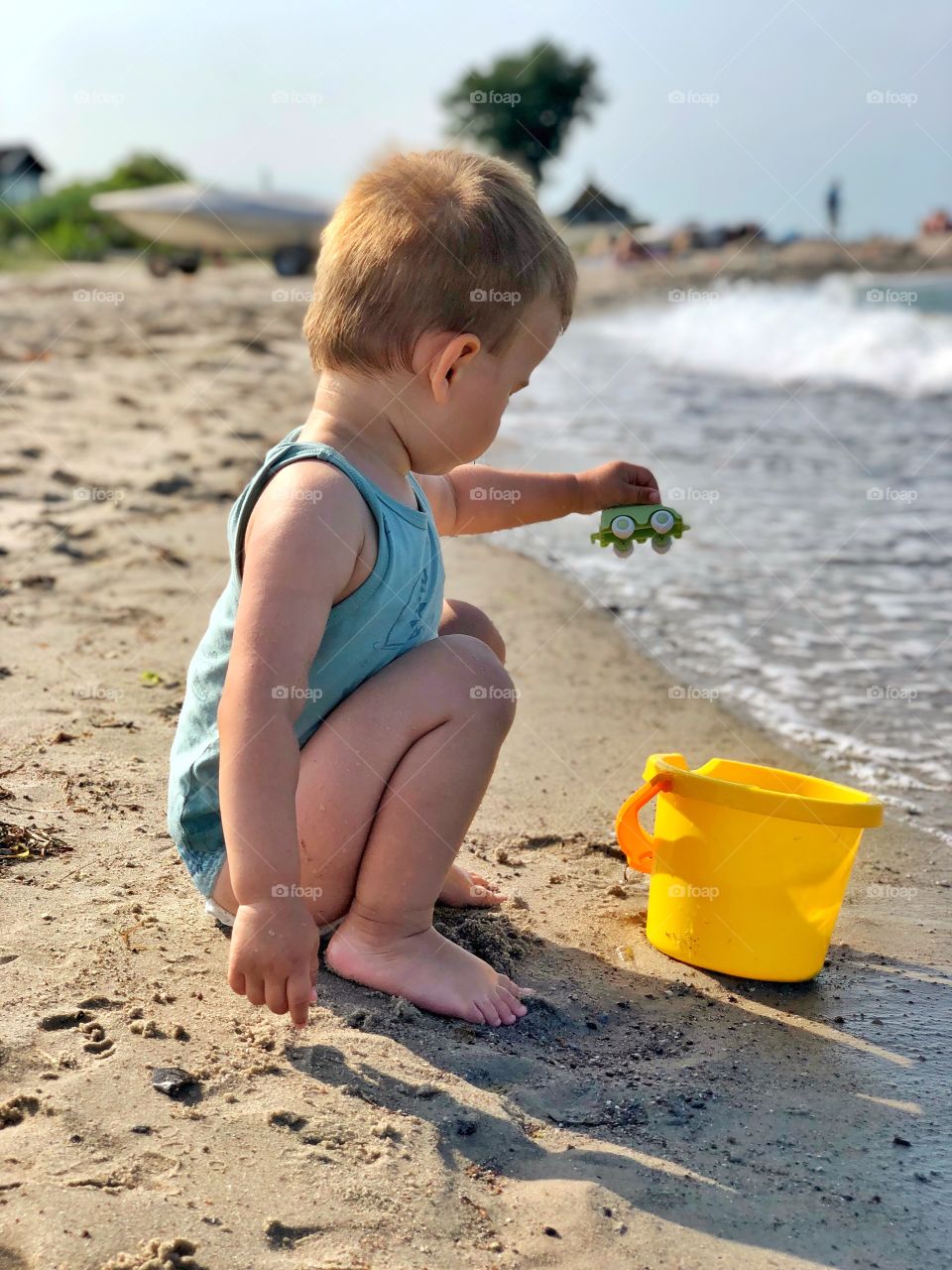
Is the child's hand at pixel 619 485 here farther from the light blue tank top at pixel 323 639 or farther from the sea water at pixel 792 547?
the sea water at pixel 792 547

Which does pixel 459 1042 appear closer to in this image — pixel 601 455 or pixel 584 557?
pixel 584 557

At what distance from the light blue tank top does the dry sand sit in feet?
0.60

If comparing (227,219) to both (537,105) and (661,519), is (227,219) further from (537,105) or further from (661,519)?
(537,105)

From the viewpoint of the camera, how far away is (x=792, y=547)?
197 inches

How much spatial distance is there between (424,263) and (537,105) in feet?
196

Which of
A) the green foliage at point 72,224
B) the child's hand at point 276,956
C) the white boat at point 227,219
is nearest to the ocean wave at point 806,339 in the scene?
the white boat at point 227,219

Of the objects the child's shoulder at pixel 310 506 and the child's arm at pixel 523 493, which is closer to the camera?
the child's shoulder at pixel 310 506

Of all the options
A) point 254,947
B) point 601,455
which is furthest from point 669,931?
point 601,455

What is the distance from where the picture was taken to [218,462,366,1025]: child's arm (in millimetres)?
1521

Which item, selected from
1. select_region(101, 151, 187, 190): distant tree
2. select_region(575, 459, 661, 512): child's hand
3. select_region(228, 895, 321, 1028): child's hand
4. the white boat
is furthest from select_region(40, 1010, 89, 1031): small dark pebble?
select_region(101, 151, 187, 190): distant tree

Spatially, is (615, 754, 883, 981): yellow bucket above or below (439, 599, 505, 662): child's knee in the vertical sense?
below

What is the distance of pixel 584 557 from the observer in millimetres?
4734

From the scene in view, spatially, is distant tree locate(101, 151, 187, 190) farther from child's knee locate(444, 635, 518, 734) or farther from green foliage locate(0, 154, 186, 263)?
child's knee locate(444, 635, 518, 734)

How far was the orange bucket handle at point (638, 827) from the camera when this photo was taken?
79.2 inches
